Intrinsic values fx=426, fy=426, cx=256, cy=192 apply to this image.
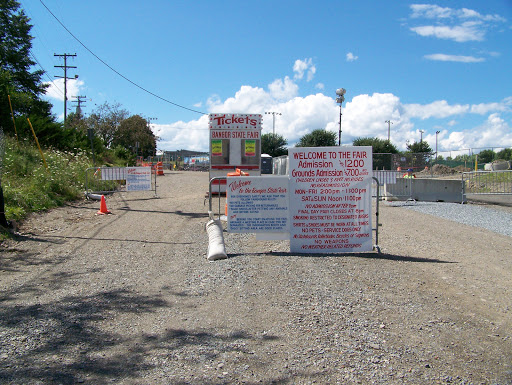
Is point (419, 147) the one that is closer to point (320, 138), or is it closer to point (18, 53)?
point (320, 138)

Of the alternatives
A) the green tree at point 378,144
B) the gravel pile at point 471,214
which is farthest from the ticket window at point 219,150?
the green tree at point 378,144

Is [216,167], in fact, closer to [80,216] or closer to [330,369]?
[80,216]

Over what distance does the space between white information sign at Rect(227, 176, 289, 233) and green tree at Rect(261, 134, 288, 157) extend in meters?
68.2

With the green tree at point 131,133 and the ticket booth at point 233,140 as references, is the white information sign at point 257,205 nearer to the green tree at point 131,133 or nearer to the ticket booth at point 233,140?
the ticket booth at point 233,140

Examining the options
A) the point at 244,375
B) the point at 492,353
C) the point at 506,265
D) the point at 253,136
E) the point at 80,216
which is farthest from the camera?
the point at 253,136

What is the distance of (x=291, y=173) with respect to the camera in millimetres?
7902

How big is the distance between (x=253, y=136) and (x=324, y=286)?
1203 cm

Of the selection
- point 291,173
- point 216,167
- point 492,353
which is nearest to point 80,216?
point 216,167

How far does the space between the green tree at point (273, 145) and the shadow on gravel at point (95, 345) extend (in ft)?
234

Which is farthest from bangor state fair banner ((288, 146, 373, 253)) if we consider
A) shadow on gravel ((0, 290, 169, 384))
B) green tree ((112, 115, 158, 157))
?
green tree ((112, 115, 158, 157))

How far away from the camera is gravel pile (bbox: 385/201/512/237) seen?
1235cm

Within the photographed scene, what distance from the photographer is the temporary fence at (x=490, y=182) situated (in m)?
18.1

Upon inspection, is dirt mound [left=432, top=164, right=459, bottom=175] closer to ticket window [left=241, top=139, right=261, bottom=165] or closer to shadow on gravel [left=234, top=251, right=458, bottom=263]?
ticket window [left=241, top=139, right=261, bottom=165]

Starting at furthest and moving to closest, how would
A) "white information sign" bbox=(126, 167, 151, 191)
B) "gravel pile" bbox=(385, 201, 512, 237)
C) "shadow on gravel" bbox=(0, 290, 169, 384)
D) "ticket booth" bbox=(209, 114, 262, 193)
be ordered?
"white information sign" bbox=(126, 167, 151, 191) < "ticket booth" bbox=(209, 114, 262, 193) < "gravel pile" bbox=(385, 201, 512, 237) < "shadow on gravel" bbox=(0, 290, 169, 384)
